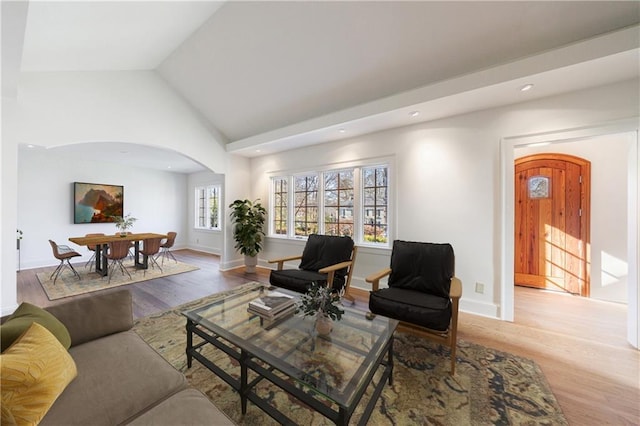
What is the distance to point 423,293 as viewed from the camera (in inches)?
92.7

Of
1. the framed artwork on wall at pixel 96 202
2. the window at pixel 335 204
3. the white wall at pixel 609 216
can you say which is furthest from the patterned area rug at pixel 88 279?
the white wall at pixel 609 216

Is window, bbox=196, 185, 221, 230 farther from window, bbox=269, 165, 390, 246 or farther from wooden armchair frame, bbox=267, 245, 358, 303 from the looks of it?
wooden armchair frame, bbox=267, 245, 358, 303

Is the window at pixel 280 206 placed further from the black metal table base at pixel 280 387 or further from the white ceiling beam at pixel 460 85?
the black metal table base at pixel 280 387

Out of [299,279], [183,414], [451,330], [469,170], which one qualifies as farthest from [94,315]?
[469,170]

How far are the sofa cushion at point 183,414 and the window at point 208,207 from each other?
6626 millimetres

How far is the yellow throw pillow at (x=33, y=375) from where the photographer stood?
85 cm

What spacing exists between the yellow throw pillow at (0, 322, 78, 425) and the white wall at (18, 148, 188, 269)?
6427 millimetres

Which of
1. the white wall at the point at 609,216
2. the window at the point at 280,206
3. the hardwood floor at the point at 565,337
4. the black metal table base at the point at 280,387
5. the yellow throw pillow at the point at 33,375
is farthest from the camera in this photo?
the window at the point at 280,206

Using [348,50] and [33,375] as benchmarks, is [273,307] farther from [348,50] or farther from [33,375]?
[348,50]

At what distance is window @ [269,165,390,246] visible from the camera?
3816 mm

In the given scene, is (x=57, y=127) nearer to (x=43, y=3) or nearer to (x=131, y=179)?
(x=43, y=3)

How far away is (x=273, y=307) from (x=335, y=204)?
105 inches

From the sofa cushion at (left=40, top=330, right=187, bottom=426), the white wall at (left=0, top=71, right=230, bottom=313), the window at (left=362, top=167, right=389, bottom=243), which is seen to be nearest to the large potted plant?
the white wall at (left=0, top=71, right=230, bottom=313)

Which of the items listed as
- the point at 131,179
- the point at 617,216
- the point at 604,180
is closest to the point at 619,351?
the point at 617,216
